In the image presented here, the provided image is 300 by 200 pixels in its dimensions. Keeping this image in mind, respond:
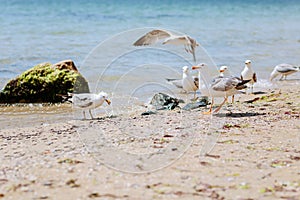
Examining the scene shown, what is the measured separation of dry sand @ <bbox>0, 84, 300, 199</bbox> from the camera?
13.1 ft

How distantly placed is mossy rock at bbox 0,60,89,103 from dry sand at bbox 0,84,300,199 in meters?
2.69

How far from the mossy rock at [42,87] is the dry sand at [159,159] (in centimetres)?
269

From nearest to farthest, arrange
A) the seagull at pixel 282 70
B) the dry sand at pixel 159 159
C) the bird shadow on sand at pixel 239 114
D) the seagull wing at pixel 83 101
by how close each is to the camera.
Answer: the dry sand at pixel 159 159
the bird shadow on sand at pixel 239 114
the seagull wing at pixel 83 101
the seagull at pixel 282 70

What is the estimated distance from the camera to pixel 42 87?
9.84 metres

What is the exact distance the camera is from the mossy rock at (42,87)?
973 centimetres

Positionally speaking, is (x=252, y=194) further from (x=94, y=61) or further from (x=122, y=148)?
(x=94, y=61)

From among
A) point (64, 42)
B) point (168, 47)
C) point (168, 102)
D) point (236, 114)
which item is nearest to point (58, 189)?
point (236, 114)

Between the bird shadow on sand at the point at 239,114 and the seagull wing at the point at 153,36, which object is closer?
the bird shadow on sand at the point at 239,114

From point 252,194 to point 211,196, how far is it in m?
0.33

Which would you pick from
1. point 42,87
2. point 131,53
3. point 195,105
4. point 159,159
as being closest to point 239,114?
point 195,105

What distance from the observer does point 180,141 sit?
550cm

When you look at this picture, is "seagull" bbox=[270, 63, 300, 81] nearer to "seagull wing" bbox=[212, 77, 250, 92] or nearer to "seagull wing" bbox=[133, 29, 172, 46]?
"seagull wing" bbox=[133, 29, 172, 46]

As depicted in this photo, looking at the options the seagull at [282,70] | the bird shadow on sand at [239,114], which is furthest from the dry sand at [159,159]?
the seagull at [282,70]

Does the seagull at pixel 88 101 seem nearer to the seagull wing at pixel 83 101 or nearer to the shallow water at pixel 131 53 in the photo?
the seagull wing at pixel 83 101
